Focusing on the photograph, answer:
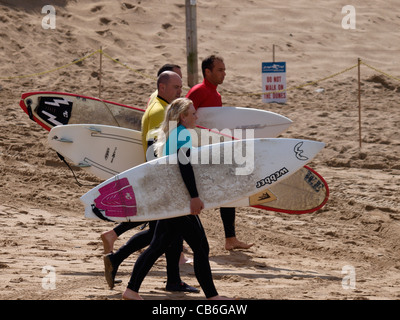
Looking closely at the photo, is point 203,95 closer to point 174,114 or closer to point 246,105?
point 174,114

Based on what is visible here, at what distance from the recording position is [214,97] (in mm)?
7164

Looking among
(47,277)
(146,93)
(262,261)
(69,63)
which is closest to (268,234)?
(262,261)

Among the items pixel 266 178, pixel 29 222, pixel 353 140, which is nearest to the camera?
pixel 266 178

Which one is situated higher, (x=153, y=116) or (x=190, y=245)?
(x=153, y=116)

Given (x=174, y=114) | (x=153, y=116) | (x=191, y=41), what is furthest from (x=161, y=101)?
(x=191, y=41)

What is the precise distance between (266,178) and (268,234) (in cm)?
241

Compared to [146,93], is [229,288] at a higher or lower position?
lower

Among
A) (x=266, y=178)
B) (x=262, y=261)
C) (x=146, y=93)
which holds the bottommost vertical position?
(x=262, y=261)

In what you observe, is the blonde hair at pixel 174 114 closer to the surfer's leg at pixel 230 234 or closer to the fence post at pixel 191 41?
the surfer's leg at pixel 230 234

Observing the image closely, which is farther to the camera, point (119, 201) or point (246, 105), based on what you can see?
point (246, 105)

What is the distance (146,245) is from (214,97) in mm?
2153

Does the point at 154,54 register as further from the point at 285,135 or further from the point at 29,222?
the point at 29,222

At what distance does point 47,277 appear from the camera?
5668mm

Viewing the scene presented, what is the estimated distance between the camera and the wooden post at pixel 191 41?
1270 centimetres
